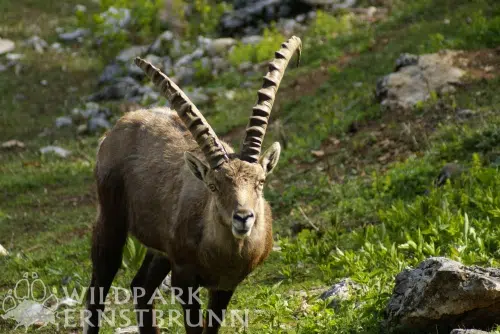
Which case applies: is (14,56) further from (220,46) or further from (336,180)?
(336,180)

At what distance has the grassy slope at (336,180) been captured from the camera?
9.59 m

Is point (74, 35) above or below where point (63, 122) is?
above

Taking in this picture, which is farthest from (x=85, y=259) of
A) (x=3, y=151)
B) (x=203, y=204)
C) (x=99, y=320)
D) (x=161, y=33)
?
(x=161, y=33)

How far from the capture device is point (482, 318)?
7.18 meters

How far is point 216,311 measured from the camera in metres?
8.27

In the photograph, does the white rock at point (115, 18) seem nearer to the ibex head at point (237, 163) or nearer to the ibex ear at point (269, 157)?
Result: the ibex head at point (237, 163)

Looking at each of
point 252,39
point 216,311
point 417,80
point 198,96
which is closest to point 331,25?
point 252,39

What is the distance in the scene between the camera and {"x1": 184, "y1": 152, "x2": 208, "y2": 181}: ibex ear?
7703 millimetres

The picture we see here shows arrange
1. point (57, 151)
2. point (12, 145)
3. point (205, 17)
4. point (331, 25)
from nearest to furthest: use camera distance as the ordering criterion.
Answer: point (57, 151)
point (12, 145)
point (331, 25)
point (205, 17)

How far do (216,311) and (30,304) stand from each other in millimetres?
3624

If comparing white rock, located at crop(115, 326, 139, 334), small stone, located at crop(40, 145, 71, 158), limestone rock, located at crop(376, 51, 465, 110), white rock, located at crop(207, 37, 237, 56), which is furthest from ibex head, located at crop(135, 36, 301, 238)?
white rock, located at crop(207, 37, 237, 56)

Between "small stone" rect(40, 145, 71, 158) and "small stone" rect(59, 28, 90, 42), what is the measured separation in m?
10.4

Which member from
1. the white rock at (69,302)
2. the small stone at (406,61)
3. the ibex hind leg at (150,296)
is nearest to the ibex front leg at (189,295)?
the ibex hind leg at (150,296)

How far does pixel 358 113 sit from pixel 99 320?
29.9 ft
